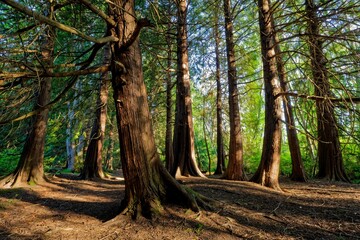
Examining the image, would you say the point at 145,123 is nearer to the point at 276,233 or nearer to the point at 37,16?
the point at 37,16

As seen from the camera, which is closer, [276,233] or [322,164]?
[276,233]

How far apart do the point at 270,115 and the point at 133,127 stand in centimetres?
371

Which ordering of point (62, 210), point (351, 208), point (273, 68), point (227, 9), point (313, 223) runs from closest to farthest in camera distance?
point (313, 223) → point (351, 208) → point (62, 210) → point (273, 68) → point (227, 9)

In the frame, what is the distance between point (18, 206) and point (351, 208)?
20.3ft

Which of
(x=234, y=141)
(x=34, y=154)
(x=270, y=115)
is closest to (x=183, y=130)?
(x=234, y=141)

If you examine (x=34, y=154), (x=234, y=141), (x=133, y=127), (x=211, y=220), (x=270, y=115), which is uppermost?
(x=270, y=115)

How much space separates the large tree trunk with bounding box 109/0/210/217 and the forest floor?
25 centimetres

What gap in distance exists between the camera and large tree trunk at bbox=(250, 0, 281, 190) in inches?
229

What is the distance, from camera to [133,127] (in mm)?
3654

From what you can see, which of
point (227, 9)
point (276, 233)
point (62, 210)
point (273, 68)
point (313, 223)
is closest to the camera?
point (276, 233)

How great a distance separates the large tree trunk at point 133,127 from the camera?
144 inches

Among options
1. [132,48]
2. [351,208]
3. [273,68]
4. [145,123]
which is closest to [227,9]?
[273,68]

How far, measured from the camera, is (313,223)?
11.4ft

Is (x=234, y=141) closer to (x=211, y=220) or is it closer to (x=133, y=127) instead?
(x=211, y=220)
